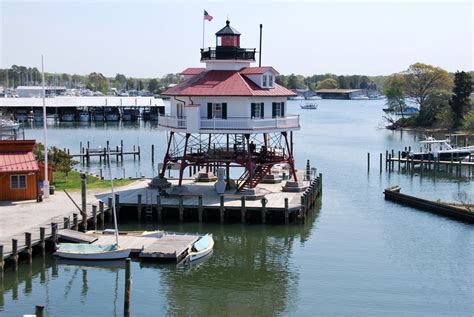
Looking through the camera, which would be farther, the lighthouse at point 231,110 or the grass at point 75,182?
the grass at point 75,182

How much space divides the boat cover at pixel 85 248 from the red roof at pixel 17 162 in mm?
10230

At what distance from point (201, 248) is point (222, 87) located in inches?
596

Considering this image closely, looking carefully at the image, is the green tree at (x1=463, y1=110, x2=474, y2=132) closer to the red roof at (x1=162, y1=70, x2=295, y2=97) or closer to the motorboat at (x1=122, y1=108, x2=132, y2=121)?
the red roof at (x1=162, y1=70, x2=295, y2=97)

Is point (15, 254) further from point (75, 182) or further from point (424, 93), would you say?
point (424, 93)

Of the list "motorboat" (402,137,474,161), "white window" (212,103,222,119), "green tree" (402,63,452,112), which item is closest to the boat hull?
"white window" (212,103,222,119)

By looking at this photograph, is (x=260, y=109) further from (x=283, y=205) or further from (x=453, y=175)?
(x=453, y=175)

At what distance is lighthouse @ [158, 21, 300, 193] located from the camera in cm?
4919

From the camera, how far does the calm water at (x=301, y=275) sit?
31.3 m

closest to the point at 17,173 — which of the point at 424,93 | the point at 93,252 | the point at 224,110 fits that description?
the point at 93,252

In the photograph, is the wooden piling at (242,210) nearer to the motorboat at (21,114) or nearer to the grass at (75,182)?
the grass at (75,182)

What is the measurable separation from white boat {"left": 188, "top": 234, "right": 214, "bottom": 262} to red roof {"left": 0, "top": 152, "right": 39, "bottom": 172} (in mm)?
13193

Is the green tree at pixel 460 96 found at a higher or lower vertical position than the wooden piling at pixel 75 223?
higher

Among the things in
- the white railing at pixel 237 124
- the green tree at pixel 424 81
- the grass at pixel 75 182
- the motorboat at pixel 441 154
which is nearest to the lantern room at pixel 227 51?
the white railing at pixel 237 124

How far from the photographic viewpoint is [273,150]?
172 ft
